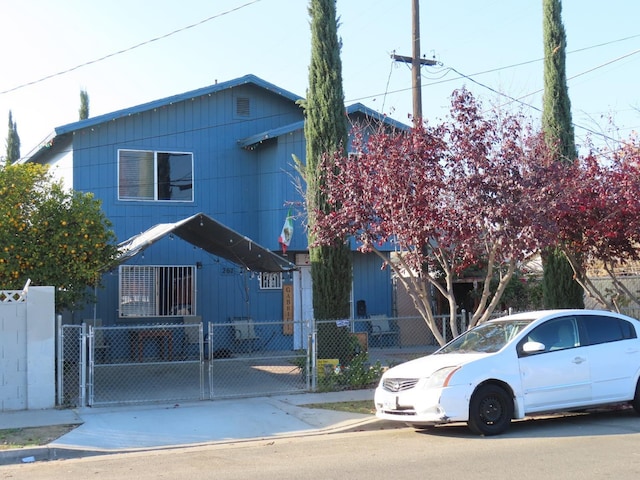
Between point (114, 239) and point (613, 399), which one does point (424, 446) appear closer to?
point (613, 399)

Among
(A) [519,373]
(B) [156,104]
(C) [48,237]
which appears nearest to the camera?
(A) [519,373]

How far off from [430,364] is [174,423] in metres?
3.83

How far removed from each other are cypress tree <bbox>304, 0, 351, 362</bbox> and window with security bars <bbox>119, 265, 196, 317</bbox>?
18.2 feet

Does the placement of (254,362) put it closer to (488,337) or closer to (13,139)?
(488,337)

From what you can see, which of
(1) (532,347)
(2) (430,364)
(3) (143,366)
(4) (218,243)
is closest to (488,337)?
(1) (532,347)

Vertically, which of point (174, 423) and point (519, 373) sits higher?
point (519, 373)

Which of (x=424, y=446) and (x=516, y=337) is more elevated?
(x=516, y=337)

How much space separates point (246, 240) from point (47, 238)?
4.18 meters

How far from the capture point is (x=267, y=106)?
20.2 metres

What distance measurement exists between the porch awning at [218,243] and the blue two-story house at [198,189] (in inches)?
6.1

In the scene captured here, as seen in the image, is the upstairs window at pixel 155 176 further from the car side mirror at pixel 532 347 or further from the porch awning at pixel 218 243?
the car side mirror at pixel 532 347

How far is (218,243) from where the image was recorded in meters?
16.2

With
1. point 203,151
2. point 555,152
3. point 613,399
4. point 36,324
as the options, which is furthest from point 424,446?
point 203,151

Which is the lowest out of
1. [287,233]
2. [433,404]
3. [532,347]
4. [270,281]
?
[433,404]
